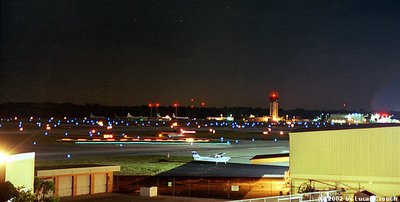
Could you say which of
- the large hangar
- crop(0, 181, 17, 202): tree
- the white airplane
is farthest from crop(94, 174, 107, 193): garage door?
the white airplane

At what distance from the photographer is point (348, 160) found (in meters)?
30.6

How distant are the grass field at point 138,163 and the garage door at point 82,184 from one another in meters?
12.1

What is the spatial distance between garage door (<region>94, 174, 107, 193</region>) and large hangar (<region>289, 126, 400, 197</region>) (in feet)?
44.7

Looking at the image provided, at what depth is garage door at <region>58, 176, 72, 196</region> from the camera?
3397cm

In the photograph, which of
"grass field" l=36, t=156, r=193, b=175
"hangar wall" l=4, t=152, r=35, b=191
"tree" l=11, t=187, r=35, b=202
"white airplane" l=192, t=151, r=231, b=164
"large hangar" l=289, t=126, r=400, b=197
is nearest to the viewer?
"tree" l=11, t=187, r=35, b=202

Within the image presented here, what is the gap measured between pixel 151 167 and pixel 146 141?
33.0 m

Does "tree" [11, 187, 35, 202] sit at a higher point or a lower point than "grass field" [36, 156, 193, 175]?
higher

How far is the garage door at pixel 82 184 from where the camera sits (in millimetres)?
34906

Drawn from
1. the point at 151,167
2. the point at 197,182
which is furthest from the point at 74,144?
the point at 197,182

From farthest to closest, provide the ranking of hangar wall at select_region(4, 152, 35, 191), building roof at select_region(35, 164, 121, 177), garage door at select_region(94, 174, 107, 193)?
garage door at select_region(94, 174, 107, 193)
building roof at select_region(35, 164, 121, 177)
hangar wall at select_region(4, 152, 35, 191)

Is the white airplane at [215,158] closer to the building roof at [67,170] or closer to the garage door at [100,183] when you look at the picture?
the building roof at [67,170]

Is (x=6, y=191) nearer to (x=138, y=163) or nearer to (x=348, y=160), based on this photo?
(x=348, y=160)

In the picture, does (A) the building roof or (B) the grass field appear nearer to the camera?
(A) the building roof

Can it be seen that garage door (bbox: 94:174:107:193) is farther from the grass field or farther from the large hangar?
the large hangar
